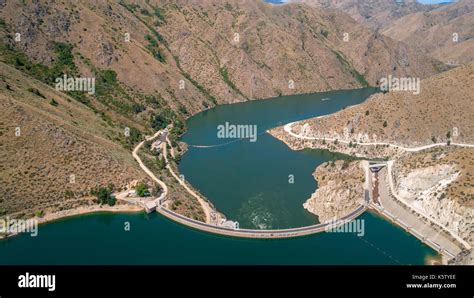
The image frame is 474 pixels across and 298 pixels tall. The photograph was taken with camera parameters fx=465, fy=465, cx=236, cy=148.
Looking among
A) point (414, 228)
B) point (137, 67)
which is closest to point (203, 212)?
point (414, 228)

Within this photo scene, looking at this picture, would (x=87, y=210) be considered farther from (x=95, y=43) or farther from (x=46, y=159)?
(x=95, y=43)

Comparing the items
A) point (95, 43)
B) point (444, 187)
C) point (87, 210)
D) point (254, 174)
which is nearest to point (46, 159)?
point (87, 210)

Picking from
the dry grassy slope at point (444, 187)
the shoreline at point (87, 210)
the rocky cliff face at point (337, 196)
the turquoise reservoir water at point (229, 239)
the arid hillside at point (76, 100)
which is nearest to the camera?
the turquoise reservoir water at point (229, 239)

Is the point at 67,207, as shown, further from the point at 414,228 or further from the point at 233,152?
the point at 414,228

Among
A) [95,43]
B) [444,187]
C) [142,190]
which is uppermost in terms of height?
[95,43]

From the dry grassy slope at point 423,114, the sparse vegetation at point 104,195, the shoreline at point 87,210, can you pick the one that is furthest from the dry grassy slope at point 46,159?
the dry grassy slope at point 423,114

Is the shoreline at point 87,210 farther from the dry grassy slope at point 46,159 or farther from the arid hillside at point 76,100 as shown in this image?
the arid hillside at point 76,100
